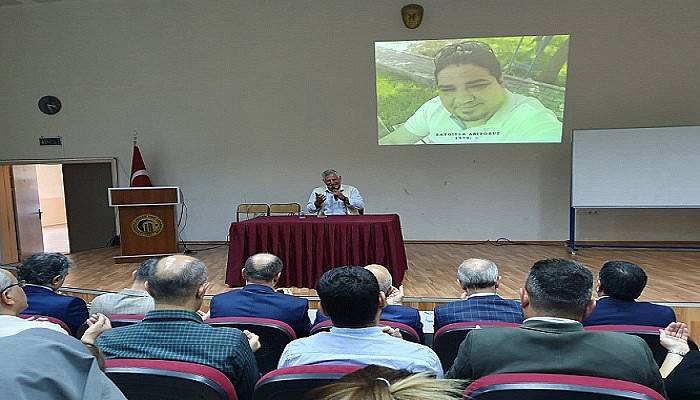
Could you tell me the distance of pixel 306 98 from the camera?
7.09 m

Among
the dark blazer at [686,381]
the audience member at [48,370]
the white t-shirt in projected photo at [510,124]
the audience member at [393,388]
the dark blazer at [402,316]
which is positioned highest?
the white t-shirt in projected photo at [510,124]

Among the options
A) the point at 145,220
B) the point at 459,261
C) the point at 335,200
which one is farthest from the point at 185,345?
the point at 145,220

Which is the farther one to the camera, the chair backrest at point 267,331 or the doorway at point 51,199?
the doorway at point 51,199

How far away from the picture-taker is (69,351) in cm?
62

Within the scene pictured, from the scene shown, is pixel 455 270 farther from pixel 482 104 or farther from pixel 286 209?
pixel 286 209

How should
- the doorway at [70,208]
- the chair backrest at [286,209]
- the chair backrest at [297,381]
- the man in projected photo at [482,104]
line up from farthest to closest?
the doorway at [70,208] < the chair backrest at [286,209] < the man in projected photo at [482,104] < the chair backrest at [297,381]

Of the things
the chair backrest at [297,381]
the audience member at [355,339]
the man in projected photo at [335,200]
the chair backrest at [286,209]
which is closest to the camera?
the chair backrest at [297,381]

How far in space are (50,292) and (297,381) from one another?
1857 mm

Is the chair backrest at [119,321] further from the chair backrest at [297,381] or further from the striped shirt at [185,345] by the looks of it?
the chair backrest at [297,381]

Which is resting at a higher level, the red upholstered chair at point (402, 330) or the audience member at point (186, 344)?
the audience member at point (186, 344)

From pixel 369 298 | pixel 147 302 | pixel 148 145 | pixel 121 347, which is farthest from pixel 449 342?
pixel 148 145

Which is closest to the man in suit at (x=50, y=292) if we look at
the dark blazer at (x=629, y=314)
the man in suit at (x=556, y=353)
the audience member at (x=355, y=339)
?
the audience member at (x=355, y=339)

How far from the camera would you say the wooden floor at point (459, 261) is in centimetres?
430

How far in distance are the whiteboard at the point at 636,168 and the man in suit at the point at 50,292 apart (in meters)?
5.62
